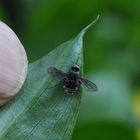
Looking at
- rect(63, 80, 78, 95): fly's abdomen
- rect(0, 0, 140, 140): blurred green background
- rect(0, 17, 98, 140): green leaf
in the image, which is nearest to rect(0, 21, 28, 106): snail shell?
rect(0, 17, 98, 140): green leaf

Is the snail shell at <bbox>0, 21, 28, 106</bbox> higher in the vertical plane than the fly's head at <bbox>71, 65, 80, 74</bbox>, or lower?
lower

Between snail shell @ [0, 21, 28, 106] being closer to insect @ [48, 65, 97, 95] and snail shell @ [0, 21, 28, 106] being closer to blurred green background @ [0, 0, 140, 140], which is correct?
insect @ [48, 65, 97, 95]

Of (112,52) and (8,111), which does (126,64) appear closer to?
(112,52)

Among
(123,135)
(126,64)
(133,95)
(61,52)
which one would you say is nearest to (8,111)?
(61,52)

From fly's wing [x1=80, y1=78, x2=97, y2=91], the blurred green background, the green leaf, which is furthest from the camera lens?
the blurred green background

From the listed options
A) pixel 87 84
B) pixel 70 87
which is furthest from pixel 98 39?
pixel 70 87

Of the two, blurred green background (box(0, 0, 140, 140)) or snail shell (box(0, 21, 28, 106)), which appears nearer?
snail shell (box(0, 21, 28, 106))
